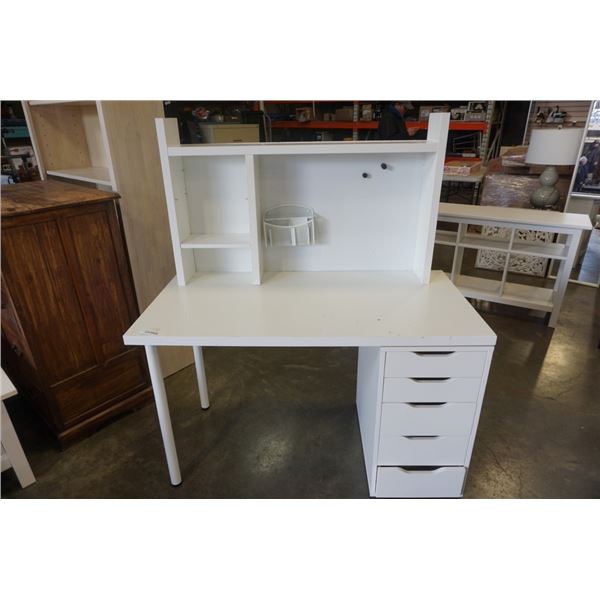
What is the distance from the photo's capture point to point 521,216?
300 centimetres

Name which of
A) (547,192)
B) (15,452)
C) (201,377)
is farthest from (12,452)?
(547,192)

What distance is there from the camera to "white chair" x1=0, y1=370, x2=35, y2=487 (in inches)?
64.8

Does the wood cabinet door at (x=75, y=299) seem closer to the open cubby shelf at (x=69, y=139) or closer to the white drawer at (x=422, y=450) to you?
the open cubby shelf at (x=69, y=139)

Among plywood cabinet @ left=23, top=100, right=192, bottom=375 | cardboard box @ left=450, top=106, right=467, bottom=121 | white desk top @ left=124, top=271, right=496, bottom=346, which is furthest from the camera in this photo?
cardboard box @ left=450, top=106, right=467, bottom=121

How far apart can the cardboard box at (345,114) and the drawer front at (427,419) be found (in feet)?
17.2

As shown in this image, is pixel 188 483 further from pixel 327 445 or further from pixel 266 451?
pixel 327 445

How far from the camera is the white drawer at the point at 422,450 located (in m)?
1.55

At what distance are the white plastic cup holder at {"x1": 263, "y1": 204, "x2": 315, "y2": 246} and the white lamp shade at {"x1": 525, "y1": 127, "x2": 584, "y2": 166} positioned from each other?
9.08 feet

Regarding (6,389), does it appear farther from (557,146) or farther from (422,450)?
(557,146)

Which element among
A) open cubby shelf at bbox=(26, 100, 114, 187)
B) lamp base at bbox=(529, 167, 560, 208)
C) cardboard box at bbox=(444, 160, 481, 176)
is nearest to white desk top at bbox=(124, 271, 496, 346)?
open cubby shelf at bbox=(26, 100, 114, 187)

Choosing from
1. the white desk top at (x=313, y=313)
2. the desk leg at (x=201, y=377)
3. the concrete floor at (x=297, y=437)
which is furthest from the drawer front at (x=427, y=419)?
the desk leg at (x=201, y=377)

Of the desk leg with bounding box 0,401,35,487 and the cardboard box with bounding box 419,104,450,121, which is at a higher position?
the cardboard box with bounding box 419,104,450,121

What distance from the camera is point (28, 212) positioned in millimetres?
1604

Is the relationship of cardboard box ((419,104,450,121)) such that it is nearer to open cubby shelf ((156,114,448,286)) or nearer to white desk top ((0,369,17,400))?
open cubby shelf ((156,114,448,286))
